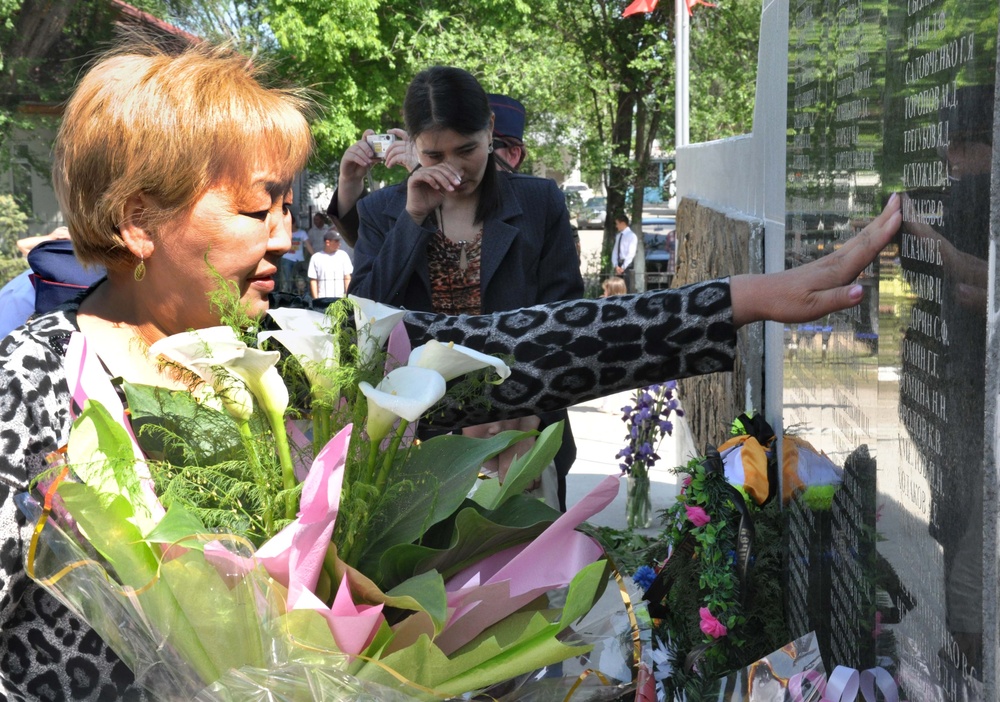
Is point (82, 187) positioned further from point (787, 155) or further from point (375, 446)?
point (787, 155)

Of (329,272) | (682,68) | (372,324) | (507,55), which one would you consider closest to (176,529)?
(372,324)

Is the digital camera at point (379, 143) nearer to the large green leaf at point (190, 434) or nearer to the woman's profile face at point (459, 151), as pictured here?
the woman's profile face at point (459, 151)

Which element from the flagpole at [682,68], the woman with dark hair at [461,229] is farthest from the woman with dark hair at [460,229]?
the flagpole at [682,68]

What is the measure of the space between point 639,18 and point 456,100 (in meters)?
20.9

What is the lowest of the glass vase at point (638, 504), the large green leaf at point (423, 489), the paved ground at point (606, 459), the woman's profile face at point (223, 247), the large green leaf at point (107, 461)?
the paved ground at point (606, 459)

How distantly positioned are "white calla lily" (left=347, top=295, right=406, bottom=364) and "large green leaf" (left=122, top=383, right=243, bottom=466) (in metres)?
0.19

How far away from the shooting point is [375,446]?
50.5 inches

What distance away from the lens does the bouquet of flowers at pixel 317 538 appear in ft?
3.81

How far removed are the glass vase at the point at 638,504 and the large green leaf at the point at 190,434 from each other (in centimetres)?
534

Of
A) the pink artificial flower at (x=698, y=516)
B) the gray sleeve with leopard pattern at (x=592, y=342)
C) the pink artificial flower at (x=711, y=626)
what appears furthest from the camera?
the pink artificial flower at (x=698, y=516)

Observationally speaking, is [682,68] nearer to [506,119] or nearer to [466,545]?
[506,119]

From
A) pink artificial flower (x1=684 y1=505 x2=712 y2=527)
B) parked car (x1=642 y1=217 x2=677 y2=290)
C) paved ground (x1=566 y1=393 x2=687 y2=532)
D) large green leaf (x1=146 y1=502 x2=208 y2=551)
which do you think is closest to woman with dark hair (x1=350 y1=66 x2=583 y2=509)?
pink artificial flower (x1=684 y1=505 x2=712 y2=527)

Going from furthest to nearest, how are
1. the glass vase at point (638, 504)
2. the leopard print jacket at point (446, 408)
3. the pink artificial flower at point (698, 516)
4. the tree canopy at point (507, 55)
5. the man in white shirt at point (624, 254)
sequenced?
the man in white shirt at point (624, 254), the tree canopy at point (507, 55), the glass vase at point (638, 504), the pink artificial flower at point (698, 516), the leopard print jacket at point (446, 408)

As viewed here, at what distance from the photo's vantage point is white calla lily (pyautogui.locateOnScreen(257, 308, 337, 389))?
1289 mm
